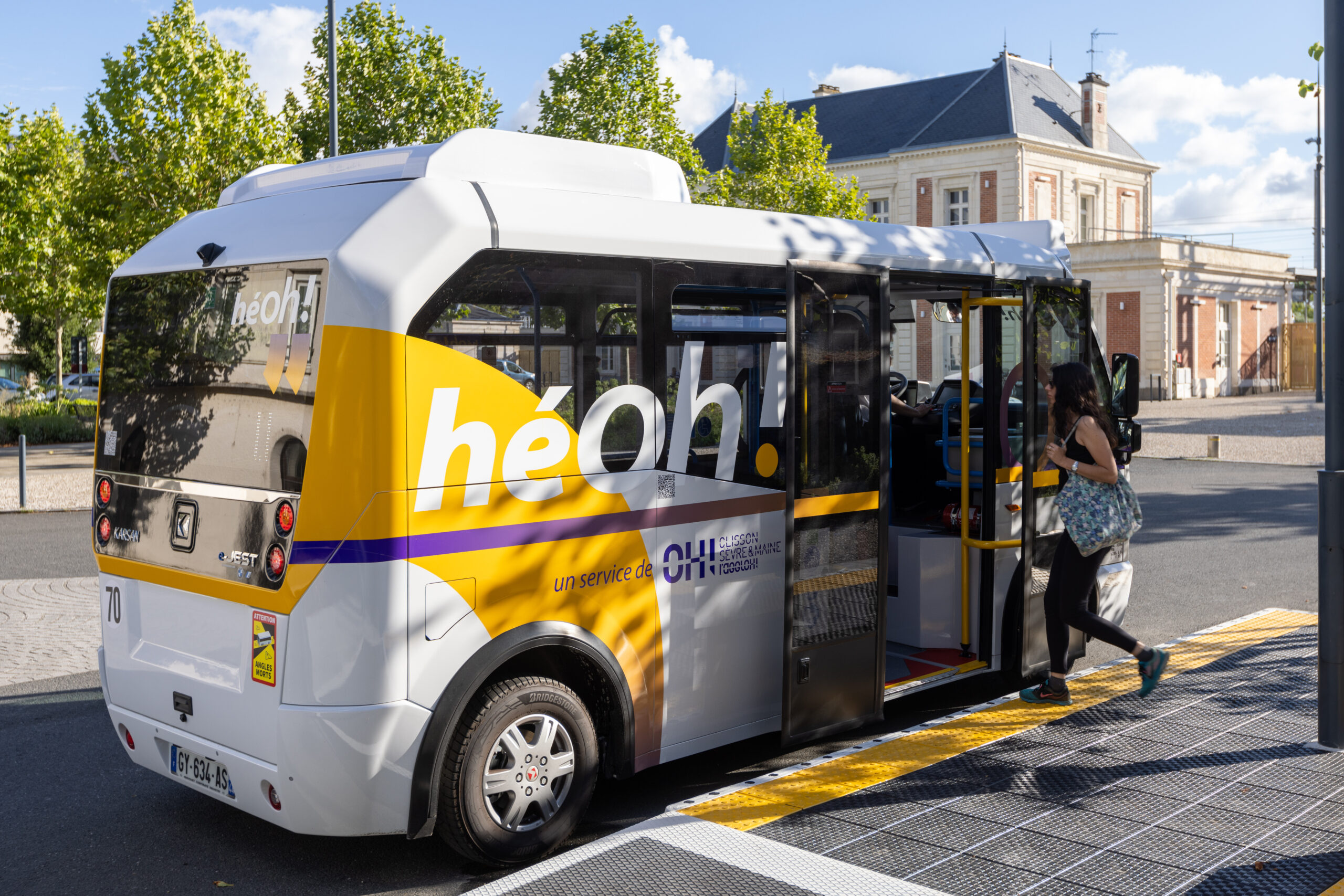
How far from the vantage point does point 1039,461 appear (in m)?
6.78

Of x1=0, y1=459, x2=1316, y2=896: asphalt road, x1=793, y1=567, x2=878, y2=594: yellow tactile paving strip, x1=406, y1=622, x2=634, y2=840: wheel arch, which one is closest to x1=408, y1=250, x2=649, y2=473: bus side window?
x1=406, y1=622, x2=634, y2=840: wheel arch

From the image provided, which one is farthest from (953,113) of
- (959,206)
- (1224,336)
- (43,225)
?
(43,225)

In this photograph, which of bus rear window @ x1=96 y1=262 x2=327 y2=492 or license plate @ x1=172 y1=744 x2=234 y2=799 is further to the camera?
license plate @ x1=172 y1=744 x2=234 y2=799

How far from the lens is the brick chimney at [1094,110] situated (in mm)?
53406

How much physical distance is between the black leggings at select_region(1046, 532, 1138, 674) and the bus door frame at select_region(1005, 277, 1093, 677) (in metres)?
0.25

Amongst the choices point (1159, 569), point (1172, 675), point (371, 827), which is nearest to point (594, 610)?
point (371, 827)

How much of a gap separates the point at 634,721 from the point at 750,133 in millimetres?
33228

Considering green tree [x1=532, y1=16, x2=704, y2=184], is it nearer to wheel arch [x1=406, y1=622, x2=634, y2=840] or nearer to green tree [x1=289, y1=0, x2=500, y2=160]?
green tree [x1=289, y1=0, x2=500, y2=160]

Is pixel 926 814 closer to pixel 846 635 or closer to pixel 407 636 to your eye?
pixel 846 635

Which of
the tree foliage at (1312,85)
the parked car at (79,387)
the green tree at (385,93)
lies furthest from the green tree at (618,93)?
the tree foliage at (1312,85)

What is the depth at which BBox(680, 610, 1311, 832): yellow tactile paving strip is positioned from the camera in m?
4.87

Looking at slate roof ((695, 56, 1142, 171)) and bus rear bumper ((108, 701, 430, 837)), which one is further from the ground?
slate roof ((695, 56, 1142, 171))

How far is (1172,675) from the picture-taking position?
22.8 feet

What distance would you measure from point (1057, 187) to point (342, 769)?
52951mm
